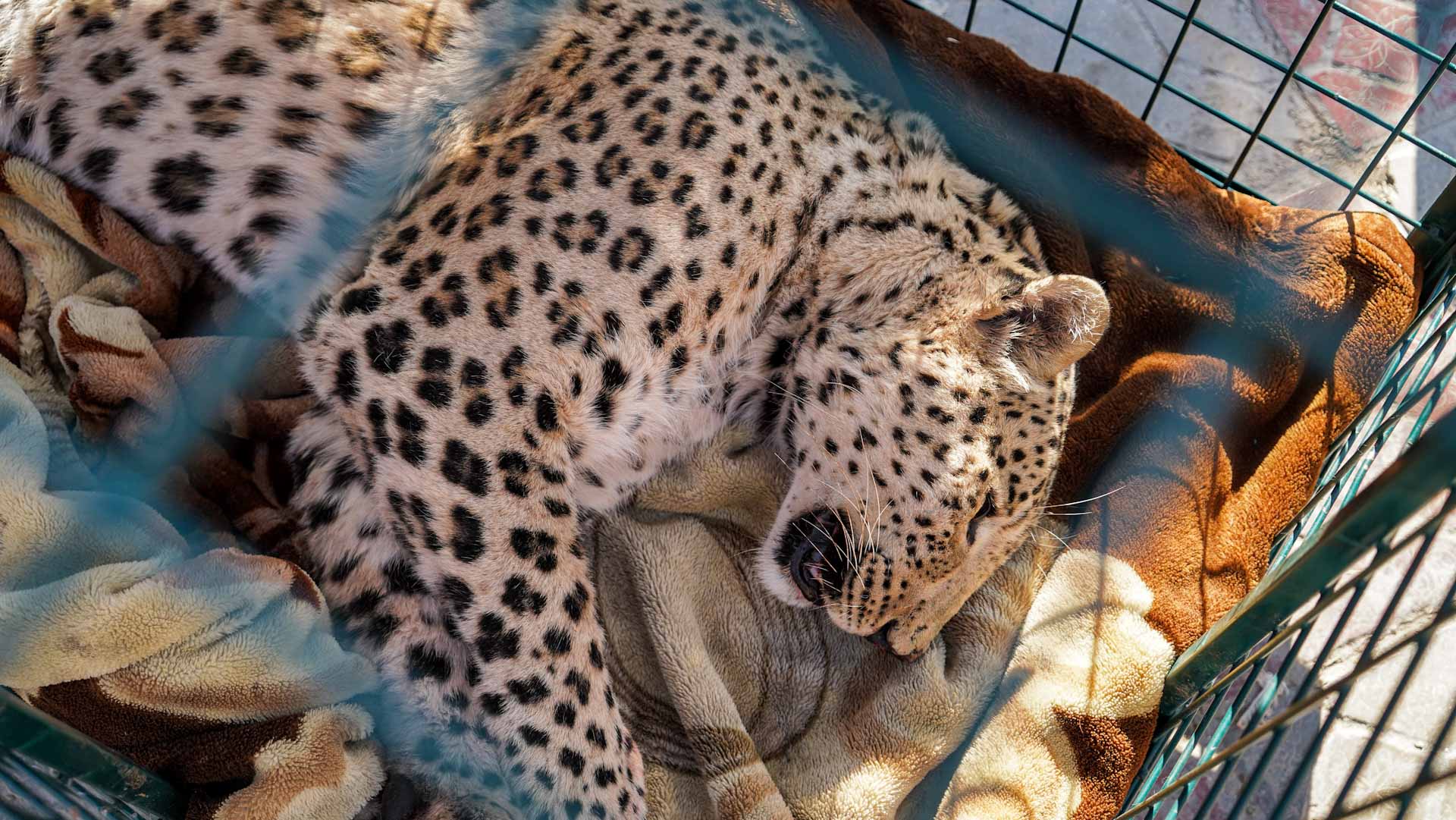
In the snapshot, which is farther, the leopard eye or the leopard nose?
the leopard nose

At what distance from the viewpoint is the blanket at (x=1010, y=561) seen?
8.30ft

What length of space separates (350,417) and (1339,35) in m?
4.17

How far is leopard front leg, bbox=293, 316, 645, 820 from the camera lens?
229 centimetres

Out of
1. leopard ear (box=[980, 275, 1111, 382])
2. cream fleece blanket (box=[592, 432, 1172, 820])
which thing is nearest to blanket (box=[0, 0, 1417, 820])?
cream fleece blanket (box=[592, 432, 1172, 820])

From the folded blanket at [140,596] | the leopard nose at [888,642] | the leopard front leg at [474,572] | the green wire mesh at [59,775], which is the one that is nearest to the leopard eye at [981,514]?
the leopard nose at [888,642]

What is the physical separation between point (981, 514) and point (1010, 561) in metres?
0.42

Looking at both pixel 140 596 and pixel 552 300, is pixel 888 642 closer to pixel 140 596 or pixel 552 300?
pixel 552 300

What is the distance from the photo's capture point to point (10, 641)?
2.05m

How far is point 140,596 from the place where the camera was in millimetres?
2156

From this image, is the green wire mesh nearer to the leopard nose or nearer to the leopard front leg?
the leopard front leg

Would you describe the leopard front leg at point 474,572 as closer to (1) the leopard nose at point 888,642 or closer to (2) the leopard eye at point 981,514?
(1) the leopard nose at point 888,642

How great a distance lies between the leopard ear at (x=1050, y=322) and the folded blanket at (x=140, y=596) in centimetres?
153

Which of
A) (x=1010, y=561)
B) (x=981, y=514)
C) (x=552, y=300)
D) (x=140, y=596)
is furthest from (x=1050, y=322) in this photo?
(x=140, y=596)

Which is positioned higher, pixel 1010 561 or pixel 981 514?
pixel 981 514
